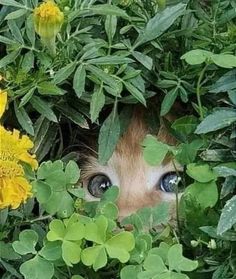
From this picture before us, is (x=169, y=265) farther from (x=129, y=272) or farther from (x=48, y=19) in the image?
(x=48, y=19)

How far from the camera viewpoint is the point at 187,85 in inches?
70.7

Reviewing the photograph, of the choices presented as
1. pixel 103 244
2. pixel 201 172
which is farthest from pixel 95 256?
pixel 201 172

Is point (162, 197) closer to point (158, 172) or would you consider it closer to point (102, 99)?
point (158, 172)

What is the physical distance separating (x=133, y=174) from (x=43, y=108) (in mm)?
353

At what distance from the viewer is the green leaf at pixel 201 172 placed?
1661mm

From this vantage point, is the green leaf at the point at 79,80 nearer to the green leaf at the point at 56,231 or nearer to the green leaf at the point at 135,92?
the green leaf at the point at 135,92

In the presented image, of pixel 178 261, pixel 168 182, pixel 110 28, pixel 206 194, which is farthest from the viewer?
pixel 168 182

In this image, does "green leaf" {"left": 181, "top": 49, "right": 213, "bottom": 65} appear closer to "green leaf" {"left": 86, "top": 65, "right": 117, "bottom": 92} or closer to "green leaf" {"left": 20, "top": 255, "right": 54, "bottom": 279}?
"green leaf" {"left": 86, "top": 65, "right": 117, "bottom": 92}

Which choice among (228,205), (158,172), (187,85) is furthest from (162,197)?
(228,205)

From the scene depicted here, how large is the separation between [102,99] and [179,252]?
314 millimetres

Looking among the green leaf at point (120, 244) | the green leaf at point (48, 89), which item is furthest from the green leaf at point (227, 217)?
the green leaf at point (48, 89)

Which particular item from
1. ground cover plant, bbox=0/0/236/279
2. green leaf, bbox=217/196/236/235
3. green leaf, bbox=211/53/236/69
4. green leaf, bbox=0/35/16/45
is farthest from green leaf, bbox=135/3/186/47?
green leaf, bbox=217/196/236/235

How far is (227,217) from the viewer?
61.9 inches

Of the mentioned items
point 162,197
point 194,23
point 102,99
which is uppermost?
point 194,23
